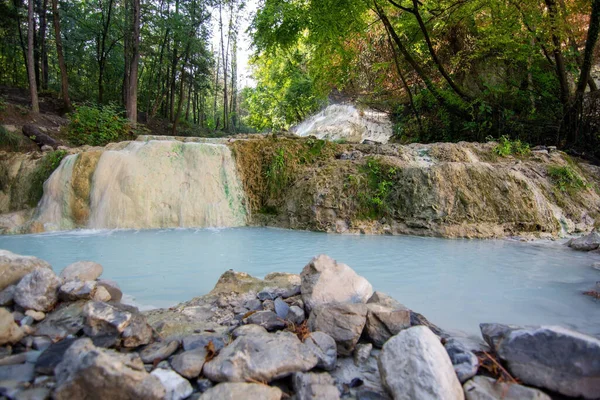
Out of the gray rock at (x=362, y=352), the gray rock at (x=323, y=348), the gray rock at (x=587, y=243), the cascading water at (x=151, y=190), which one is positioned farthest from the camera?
the cascading water at (x=151, y=190)

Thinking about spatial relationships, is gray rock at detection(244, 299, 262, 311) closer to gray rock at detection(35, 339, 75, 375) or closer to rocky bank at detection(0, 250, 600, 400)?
rocky bank at detection(0, 250, 600, 400)

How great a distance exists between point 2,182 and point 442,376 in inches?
365

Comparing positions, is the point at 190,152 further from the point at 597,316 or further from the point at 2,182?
the point at 597,316

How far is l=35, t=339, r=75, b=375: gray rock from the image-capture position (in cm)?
133

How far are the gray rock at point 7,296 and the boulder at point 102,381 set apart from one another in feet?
3.72

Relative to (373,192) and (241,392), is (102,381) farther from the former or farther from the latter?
(373,192)

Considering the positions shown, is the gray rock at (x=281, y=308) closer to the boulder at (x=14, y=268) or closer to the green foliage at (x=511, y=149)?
the boulder at (x=14, y=268)

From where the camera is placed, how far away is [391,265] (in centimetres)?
381

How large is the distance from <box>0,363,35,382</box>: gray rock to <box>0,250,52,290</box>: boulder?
36.4 inches

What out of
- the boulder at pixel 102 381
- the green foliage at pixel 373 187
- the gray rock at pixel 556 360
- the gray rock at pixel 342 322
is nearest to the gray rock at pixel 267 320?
the gray rock at pixel 342 322

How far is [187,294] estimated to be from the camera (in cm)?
→ 271

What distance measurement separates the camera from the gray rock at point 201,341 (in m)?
1.55

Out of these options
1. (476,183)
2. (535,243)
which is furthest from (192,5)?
(535,243)

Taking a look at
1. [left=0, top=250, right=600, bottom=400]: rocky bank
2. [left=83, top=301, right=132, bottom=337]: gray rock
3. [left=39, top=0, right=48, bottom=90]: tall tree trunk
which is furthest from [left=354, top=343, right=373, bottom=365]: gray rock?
[left=39, top=0, right=48, bottom=90]: tall tree trunk
